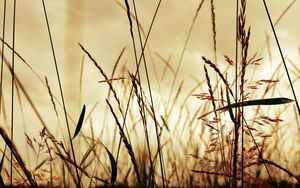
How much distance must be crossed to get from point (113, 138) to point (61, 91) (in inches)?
64.3

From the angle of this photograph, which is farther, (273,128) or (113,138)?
(273,128)

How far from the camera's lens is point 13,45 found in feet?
5.03

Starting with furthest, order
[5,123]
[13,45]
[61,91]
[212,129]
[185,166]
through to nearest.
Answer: [185,166] < [5,123] < [13,45] < [61,91] < [212,129]

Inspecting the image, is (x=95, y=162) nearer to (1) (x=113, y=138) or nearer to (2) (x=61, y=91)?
(1) (x=113, y=138)

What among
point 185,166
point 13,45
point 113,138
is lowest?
point 185,166

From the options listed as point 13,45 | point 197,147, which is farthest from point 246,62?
point 197,147

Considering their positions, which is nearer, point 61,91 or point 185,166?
point 61,91

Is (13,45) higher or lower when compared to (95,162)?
higher

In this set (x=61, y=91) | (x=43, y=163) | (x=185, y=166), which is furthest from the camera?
(x=185, y=166)

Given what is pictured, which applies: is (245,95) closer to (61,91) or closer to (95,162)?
(61,91)

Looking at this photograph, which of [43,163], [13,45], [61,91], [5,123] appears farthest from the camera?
[5,123]

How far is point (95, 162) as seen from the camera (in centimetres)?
253

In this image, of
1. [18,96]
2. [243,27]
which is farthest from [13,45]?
[243,27]

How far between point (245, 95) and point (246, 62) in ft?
0.34
